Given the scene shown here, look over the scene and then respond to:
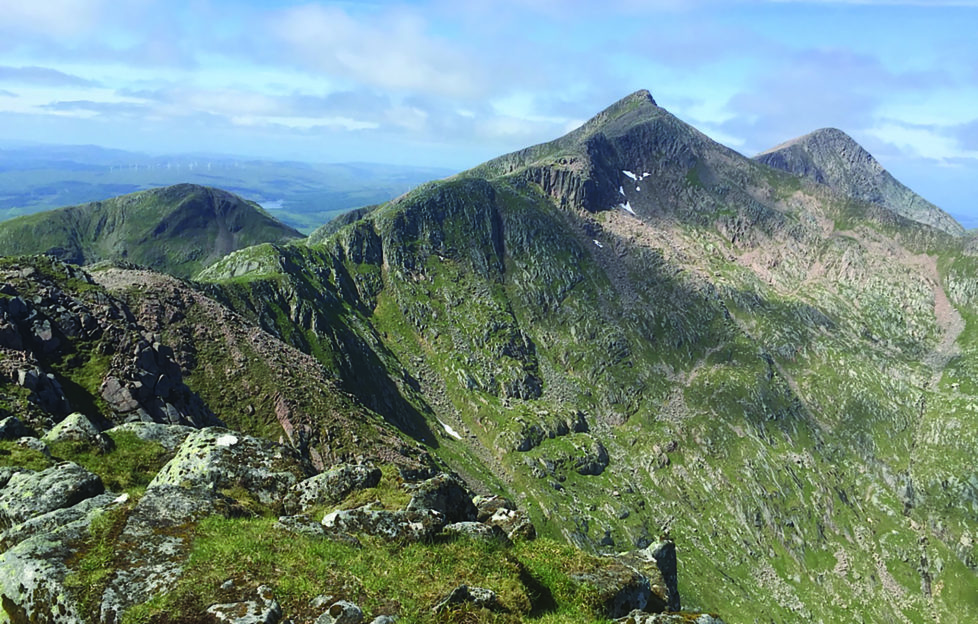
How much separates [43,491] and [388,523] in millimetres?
15996

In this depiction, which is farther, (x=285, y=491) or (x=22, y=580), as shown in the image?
(x=285, y=491)

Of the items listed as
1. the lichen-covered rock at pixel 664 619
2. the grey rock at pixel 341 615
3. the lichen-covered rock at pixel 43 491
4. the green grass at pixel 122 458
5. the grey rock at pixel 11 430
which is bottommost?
the grey rock at pixel 11 430

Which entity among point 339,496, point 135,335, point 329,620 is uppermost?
point 329,620

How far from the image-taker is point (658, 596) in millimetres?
26047

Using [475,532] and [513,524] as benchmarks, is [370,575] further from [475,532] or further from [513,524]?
[513,524]

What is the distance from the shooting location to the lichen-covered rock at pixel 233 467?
96.4 feet

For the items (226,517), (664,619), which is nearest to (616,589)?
(664,619)

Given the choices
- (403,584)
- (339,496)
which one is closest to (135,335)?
(339,496)

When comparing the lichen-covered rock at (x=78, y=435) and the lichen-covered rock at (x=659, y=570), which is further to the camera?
the lichen-covered rock at (x=78, y=435)

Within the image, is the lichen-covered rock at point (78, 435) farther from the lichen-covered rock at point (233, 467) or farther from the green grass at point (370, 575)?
the green grass at point (370, 575)

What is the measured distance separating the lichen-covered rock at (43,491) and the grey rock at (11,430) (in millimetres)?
14298

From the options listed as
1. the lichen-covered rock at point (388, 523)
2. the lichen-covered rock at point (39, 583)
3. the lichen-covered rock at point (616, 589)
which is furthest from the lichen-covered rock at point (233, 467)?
the lichen-covered rock at point (616, 589)

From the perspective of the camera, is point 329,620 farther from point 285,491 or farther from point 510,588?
point 285,491

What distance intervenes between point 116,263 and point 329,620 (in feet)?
565
